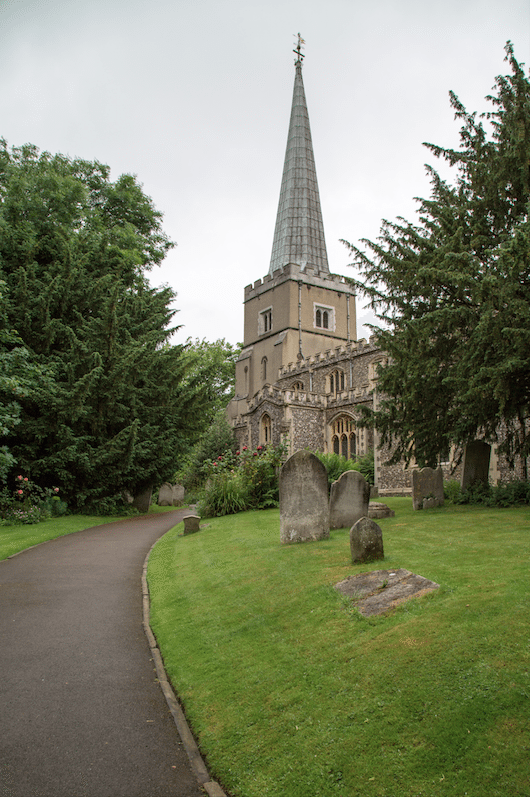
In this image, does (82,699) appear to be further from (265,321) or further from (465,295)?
(265,321)

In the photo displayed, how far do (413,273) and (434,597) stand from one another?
8833 millimetres

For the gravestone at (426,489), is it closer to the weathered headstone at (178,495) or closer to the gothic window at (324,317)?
the weathered headstone at (178,495)

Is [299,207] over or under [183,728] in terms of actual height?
over

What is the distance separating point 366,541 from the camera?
22.8 ft

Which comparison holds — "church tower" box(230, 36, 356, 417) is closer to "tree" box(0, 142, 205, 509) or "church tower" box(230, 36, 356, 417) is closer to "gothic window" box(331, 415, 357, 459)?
"gothic window" box(331, 415, 357, 459)

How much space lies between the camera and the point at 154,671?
526cm

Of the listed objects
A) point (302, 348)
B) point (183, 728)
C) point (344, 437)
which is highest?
point (302, 348)

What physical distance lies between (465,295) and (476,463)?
177 inches

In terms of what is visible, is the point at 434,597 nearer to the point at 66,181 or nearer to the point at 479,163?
the point at 479,163

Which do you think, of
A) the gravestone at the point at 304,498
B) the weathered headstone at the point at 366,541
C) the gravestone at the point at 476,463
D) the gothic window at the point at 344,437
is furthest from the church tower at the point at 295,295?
the weathered headstone at the point at 366,541

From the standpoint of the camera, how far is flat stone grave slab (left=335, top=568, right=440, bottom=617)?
5.29 meters

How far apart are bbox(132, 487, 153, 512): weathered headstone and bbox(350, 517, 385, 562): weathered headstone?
1737cm

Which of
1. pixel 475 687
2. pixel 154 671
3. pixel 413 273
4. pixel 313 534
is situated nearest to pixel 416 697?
pixel 475 687

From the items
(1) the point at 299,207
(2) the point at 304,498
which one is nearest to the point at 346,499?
(2) the point at 304,498
